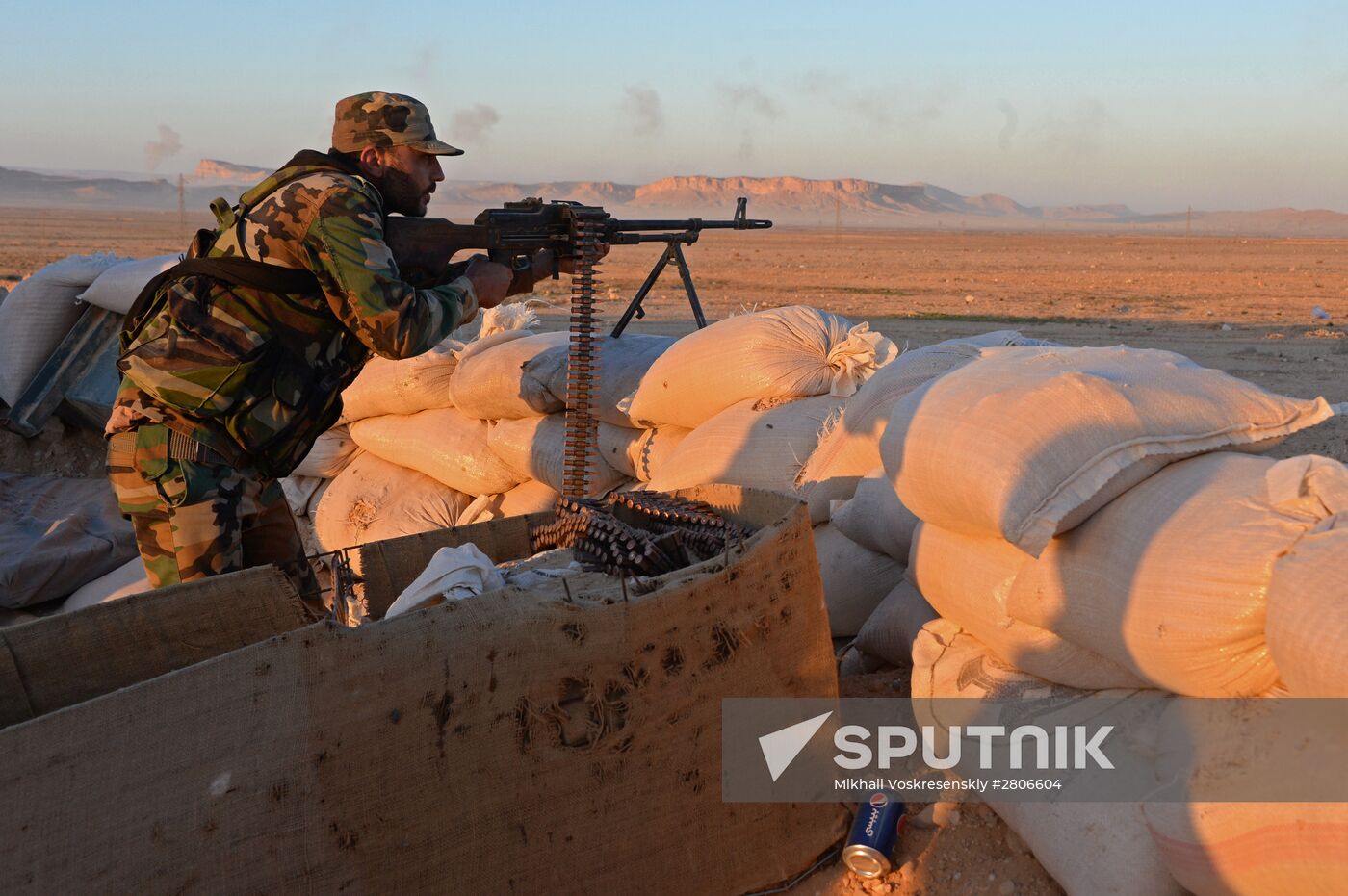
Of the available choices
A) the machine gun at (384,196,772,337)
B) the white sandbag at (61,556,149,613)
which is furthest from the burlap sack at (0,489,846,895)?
the white sandbag at (61,556,149,613)

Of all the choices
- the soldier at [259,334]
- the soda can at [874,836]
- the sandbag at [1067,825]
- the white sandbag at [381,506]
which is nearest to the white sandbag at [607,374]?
the white sandbag at [381,506]

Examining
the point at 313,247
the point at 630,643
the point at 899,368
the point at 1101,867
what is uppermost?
the point at 313,247

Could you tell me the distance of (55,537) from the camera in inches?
180

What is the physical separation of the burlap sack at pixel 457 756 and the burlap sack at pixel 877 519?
599 mm

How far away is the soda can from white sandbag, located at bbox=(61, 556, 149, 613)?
304cm

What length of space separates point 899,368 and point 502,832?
1736 millimetres

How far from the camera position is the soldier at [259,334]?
8.67 feet

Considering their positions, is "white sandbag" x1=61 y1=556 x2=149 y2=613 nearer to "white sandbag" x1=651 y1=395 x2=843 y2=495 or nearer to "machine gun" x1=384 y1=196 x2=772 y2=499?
"machine gun" x1=384 y1=196 x2=772 y2=499

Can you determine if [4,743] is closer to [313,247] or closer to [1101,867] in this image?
[313,247]

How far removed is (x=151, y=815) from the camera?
163 cm

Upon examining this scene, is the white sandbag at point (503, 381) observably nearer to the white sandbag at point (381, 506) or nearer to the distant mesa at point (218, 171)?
the white sandbag at point (381, 506)

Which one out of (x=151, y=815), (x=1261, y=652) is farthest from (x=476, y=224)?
(x=1261, y=652)

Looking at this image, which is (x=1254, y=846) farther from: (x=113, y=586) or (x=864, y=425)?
(x=113, y=586)

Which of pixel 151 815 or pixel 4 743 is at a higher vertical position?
pixel 4 743
